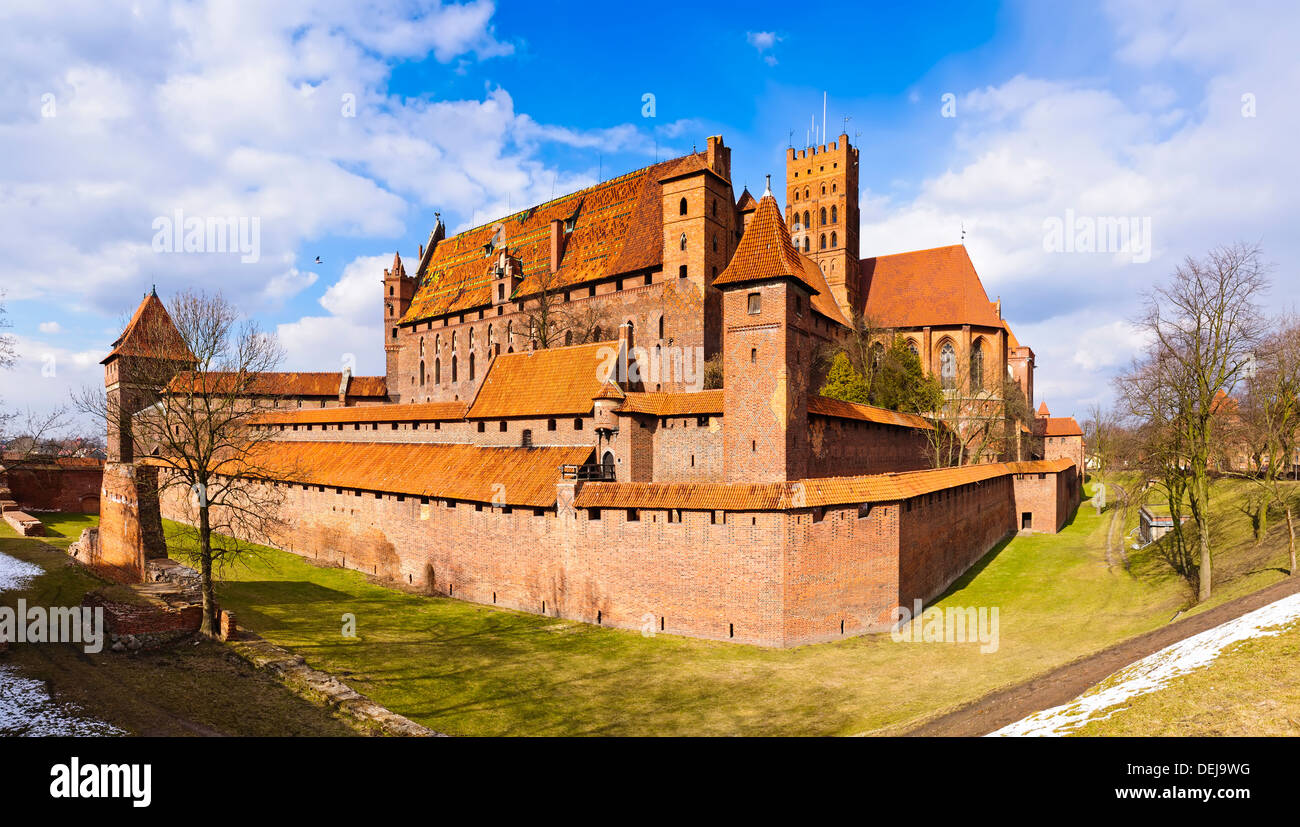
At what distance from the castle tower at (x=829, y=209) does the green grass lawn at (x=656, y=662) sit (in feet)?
96.2

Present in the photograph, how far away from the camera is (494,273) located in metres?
46.7

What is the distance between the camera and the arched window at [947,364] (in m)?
46.9

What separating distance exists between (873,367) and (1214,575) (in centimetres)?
2357

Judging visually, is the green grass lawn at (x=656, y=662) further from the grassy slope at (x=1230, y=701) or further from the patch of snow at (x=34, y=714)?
the patch of snow at (x=34, y=714)

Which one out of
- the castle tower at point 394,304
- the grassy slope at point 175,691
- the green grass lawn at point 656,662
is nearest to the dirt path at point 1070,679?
the green grass lawn at point 656,662

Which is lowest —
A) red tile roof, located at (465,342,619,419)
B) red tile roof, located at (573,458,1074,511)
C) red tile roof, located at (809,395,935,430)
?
red tile roof, located at (573,458,1074,511)

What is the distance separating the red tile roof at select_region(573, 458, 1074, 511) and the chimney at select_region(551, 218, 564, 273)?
78.6 ft

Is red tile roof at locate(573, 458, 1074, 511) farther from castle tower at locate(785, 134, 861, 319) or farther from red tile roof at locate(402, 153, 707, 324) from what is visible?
castle tower at locate(785, 134, 861, 319)

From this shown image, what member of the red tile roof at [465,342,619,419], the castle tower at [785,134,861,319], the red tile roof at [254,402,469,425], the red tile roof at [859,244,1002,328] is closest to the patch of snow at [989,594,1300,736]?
the red tile roof at [465,342,619,419]

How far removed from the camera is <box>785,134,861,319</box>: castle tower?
167 feet

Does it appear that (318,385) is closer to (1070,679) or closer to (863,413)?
(863,413)

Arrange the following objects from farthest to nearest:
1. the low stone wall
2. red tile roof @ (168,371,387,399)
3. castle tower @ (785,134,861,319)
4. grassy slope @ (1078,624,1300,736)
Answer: castle tower @ (785,134,861,319), red tile roof @ (168,371,387,399), the low stone wall, grassy slope @ (1078,624,1300,736)

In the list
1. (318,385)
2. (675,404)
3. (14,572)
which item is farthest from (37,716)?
(318,385)

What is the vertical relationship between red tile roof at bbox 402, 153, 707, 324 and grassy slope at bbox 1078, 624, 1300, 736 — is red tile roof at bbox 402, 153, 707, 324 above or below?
above
